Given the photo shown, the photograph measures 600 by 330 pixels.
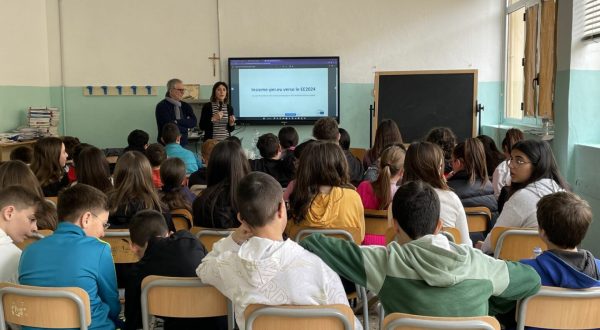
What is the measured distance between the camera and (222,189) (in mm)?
3389

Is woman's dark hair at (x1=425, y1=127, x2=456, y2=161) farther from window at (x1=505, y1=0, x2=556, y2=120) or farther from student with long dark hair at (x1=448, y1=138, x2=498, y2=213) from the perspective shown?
window at (x1=505, y1=0, x2=556, y2=120)

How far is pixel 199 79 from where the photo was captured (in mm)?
8766

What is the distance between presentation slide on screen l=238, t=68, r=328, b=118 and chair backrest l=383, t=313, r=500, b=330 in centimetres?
705

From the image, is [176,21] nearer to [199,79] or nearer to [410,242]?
[199,79]

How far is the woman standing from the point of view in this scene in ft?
25.3

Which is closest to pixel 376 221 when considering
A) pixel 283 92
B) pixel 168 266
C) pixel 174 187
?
pixel 174 187

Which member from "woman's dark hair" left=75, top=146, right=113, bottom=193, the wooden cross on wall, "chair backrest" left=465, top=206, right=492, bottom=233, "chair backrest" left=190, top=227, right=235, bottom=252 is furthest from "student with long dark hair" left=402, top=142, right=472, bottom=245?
the wooden cross on wall

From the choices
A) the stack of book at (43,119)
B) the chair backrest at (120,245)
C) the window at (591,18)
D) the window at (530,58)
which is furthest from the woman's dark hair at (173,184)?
the stack of book at (43,119)

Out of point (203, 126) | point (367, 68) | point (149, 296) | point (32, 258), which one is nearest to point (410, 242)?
point (149, 296)

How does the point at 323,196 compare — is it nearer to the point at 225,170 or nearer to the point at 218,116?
the point at 225,170

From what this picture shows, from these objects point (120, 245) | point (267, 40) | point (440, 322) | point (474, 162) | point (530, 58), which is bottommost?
point (120, 245)

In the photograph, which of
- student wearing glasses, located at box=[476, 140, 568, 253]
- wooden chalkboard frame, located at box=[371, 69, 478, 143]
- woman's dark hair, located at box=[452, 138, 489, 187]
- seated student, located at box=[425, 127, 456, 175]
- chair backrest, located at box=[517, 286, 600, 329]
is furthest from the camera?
wooden chalkboard frame, located at box=[371, 69, 478, 143]

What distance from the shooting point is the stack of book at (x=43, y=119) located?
26.8 ft

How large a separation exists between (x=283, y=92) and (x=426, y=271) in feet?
23.0
